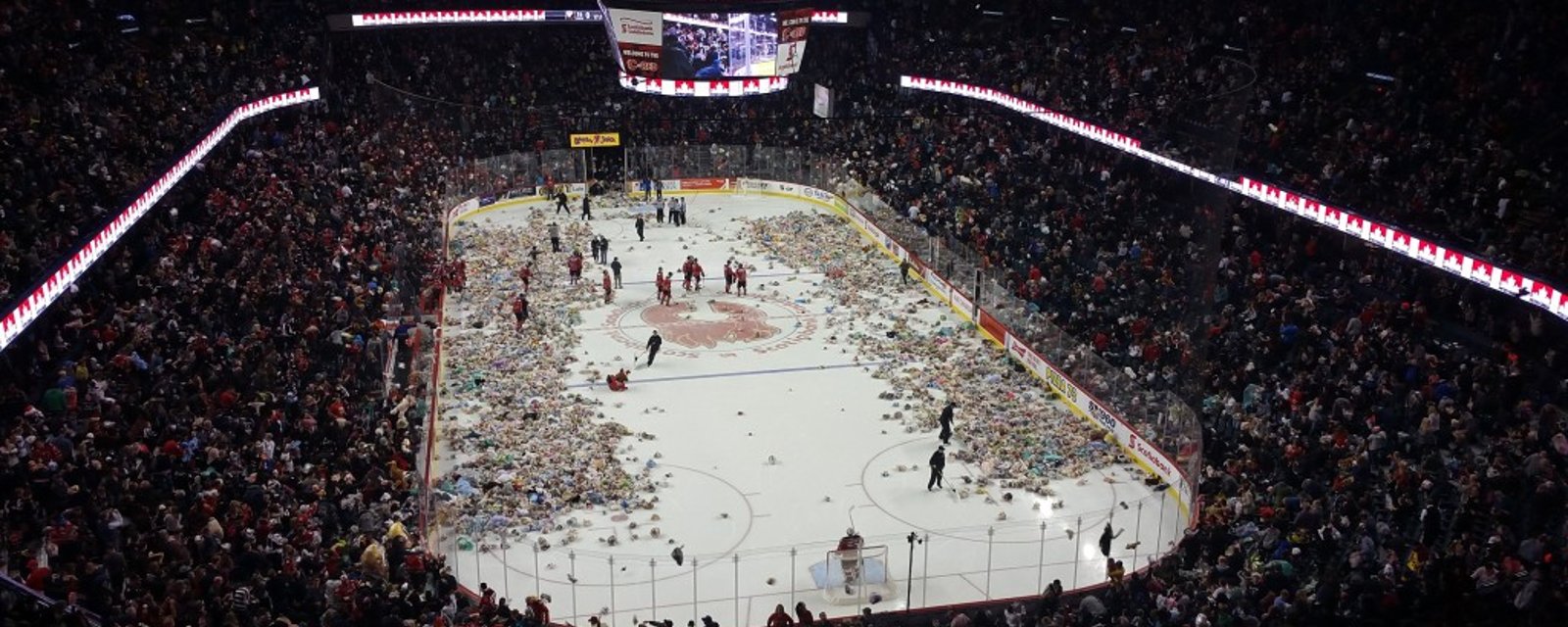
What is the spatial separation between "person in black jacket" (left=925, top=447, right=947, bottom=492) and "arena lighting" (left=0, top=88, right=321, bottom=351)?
15084 millimetres

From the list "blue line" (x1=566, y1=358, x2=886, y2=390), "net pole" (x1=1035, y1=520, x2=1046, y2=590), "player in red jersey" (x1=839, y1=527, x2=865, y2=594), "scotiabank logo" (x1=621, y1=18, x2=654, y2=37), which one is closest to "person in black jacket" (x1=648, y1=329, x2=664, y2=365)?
"blue line" (x1=566, y1=358, x2=886, y2=390)

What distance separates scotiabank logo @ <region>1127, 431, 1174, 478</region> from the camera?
2392cm

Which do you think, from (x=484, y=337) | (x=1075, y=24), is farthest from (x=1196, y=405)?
(x=1075, y=24)

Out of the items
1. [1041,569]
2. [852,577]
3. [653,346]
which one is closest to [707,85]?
[653,346]

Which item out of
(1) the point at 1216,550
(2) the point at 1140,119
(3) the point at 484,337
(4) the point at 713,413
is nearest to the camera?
(1) the point at 1216,550

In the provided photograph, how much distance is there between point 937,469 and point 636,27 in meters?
22.7

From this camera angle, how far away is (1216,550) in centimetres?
1975

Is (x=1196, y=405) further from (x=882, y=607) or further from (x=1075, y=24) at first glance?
(x=1075, y=24)

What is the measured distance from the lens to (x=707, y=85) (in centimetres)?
4397

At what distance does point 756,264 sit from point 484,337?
34.8ft

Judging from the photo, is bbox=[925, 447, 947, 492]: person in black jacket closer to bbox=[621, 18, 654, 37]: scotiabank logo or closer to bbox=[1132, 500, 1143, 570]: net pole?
bbox=[1132, 500, 1143, 570]: net pole

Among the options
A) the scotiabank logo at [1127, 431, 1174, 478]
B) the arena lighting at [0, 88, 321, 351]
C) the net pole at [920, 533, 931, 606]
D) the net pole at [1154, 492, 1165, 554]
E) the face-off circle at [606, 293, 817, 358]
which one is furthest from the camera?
the face-off circle at [606, 293, 817, 358]

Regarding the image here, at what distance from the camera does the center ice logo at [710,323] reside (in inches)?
1302

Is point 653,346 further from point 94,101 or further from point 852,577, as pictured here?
point 94,101
